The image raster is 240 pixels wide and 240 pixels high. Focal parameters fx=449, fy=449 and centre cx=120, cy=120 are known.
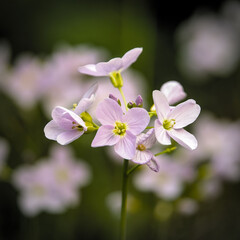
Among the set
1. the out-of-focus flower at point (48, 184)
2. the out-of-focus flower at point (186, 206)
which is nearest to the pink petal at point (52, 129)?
the out-of-focus flower at point (186, 206)

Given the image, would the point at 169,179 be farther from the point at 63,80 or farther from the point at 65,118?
the point at 65,118

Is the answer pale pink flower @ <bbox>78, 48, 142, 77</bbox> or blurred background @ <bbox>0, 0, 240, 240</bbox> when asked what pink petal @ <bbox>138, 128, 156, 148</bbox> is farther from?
blurred background @ <bbox>0, 0, 240, 240</bbox>

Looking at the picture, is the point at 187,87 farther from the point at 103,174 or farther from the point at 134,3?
the point at 103,174

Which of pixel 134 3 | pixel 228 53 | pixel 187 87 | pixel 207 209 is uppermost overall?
pixel 134 3

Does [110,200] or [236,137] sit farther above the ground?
[236,137]

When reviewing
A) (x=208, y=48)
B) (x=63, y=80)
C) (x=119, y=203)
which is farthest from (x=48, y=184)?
(x=208, y=48)

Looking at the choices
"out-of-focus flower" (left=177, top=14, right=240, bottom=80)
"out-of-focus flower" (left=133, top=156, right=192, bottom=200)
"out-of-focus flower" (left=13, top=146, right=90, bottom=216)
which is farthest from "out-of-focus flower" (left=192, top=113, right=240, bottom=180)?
"out-of-focus flower" (left=177, top=14, right=240, bottom=80)

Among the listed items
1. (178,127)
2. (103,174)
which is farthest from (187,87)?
(178,127)
